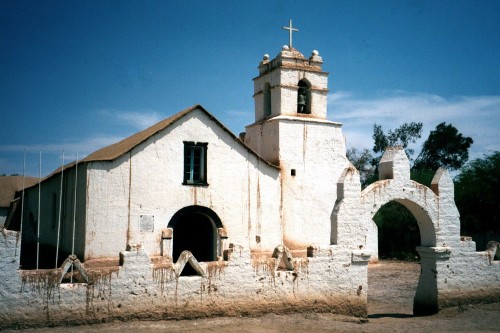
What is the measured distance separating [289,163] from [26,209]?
55.7 ft

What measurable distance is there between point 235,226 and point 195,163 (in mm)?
2695

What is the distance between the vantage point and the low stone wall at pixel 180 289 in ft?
28.9

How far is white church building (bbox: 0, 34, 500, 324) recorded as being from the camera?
31.4 ft

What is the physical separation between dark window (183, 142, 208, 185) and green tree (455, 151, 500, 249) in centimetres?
1568

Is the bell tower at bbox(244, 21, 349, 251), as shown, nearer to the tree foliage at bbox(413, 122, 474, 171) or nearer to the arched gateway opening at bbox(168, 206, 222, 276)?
the arched gateway opening at bbox(168, 206, 222, 276)

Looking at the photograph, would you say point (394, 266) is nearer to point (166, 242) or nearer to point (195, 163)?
point (195, 163)

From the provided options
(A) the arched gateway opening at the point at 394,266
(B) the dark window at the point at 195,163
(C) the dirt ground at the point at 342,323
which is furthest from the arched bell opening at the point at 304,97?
(C) the dirt ground at the point at 342,323

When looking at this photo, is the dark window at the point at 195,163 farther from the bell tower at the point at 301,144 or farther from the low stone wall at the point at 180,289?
the low stone wall at the point at 180,289

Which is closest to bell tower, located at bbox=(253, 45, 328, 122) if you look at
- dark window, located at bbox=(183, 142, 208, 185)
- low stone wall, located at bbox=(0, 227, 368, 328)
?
dark window, located at bbox=(183, 142, 208, 185)

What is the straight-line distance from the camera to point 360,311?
1145 centimetres

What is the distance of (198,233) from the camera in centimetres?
1836

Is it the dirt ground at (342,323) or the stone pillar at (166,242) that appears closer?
the dirt ground at (342,323)

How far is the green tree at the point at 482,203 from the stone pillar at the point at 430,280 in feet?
46.6

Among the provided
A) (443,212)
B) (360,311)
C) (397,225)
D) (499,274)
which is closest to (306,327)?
(360,311)
